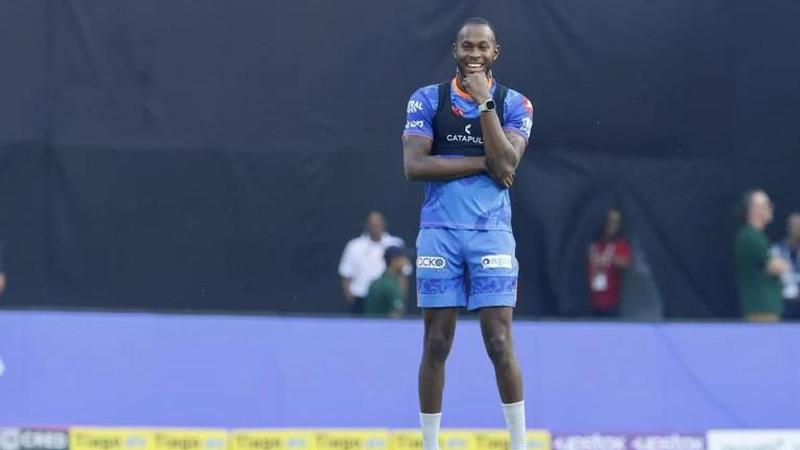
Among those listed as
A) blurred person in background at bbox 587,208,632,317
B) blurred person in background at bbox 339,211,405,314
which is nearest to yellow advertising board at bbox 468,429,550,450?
blurred person in background at bbox 587,208,632,317

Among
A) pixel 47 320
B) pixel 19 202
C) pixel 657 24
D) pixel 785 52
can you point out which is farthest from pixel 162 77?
pixel 785 52

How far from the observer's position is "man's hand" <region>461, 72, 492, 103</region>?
25.0 ft

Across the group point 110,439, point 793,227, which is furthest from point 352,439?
point 793,227

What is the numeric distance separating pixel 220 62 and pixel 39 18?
4.35ft

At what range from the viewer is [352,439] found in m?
10.6

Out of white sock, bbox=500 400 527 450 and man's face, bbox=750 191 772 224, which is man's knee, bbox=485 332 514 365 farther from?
man's face, bbox=750 191 772 224

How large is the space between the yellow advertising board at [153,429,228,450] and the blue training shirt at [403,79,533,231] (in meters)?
3.19

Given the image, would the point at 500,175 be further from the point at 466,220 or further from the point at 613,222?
the point at 613,222

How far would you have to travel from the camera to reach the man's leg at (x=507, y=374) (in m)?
7.58

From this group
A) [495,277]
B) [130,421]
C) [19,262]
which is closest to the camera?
[495,277]

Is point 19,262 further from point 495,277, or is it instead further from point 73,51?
point 495,277

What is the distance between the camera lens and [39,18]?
12211 millimetres

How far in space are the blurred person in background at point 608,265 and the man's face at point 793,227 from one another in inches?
46.0

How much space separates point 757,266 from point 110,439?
15.8 feet
